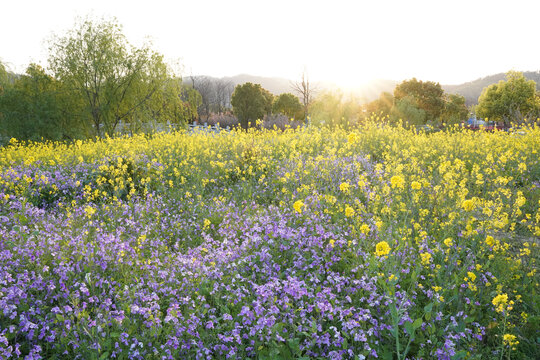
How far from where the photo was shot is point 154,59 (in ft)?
63.9

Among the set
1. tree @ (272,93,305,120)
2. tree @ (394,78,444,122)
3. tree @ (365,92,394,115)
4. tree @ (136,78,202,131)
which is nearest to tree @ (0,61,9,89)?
tree @ (136,78,202,131)

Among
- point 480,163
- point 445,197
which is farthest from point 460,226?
point 480,163

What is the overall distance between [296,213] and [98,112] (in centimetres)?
1881

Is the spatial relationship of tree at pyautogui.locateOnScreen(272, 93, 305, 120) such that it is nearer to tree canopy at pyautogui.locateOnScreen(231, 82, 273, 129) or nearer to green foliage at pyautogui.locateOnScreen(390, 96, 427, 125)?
tree canopy at pyautogui.locateOnScreen(231, 82, 273, 129)

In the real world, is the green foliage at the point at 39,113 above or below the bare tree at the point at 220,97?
below

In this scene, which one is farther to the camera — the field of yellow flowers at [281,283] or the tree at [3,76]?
the tree at [3,76]

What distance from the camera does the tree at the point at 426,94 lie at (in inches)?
1591

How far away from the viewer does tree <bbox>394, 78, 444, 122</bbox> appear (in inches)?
1591

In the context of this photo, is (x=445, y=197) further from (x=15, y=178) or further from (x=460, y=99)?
(x=460, y=99)

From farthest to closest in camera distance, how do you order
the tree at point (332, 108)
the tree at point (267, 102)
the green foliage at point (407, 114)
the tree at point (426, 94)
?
the tree at point (267, 102)
the tree at point (426, 94)
the green foliage at point (407, 114)
the tree at point (332, 108)

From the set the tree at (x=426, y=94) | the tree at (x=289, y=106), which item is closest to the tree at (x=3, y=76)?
the tree at (x=289, y=106)

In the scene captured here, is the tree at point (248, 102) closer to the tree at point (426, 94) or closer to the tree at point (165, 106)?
the tree at point (426, 94)

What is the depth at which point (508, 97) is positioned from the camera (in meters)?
40.6

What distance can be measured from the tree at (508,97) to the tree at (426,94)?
22.6 feet
